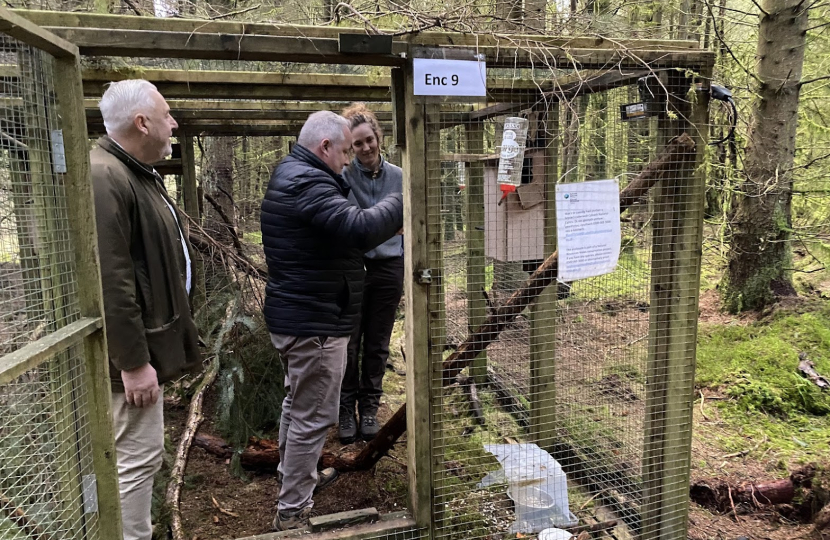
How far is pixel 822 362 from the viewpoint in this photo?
473 centimetres

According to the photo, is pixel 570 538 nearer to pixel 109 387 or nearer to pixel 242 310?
pixel 109 387

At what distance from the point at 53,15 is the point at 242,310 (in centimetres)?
272

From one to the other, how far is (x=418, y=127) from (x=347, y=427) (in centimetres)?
254

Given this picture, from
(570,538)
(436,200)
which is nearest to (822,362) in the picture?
(570,538)

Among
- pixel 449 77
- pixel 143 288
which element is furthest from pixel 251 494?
pixel 449 77

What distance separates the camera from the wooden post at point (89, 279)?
6.35 ft

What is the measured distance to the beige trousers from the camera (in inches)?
90.0

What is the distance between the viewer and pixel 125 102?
7.28ft

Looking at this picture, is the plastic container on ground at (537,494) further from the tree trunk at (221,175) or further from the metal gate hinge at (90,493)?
the tree trunk at (221,175)

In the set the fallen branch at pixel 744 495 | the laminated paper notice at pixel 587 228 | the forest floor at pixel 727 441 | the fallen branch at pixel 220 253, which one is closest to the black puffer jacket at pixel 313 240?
the laminated paper notice at pixel 587 228

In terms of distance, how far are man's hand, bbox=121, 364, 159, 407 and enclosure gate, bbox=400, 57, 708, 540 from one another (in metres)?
1.13

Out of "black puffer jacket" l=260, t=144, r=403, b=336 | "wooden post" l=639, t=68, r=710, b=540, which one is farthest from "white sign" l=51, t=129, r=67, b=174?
"wooden post" l=639, t=68, r=710, b=540

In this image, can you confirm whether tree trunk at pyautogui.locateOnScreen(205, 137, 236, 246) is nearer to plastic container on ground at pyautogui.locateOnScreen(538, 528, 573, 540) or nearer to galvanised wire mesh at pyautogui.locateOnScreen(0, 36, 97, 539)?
galvanised wire mesh at pyautogui.locateOnScreen(0, 36, 97, 539)

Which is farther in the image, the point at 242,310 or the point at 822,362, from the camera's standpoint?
the point at 822,362
